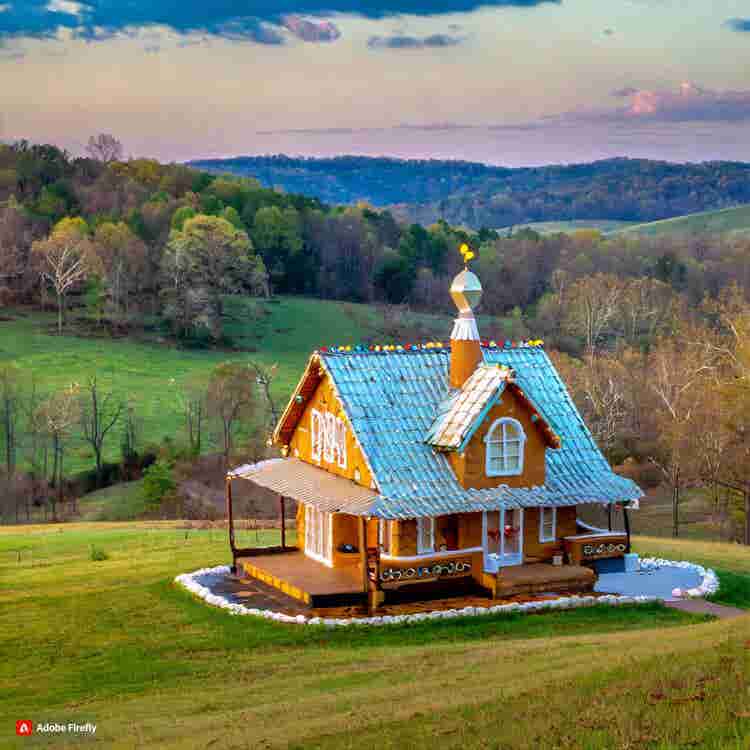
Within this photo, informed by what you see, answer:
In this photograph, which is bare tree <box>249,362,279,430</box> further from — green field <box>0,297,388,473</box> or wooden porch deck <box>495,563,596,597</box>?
wooden porch deck <box>495,563,596,597</box>

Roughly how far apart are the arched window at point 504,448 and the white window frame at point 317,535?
4199 mm

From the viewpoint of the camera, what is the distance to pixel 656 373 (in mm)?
70500

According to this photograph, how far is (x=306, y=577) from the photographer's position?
1093 inches

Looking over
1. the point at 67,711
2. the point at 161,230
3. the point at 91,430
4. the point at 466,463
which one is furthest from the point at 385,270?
the point at 67,711

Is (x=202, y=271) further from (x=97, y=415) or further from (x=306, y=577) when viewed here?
(x=306, y=577)

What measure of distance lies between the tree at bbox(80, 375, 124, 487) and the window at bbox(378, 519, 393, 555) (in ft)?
151

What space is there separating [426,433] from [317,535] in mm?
4258

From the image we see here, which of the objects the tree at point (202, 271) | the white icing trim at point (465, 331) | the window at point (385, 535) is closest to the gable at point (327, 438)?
the window at point (385, 535)

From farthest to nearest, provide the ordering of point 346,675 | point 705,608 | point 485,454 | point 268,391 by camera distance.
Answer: point 268,391 → point 485,454 → point 705,608 → point 346,675

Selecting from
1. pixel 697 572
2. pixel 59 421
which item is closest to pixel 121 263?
pixel 59 421

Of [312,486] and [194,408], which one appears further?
[194,408]

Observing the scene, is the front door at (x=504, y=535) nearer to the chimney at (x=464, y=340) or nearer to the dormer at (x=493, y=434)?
the dormer at (x=493, y=434)

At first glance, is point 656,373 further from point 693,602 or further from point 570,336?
point 693,602

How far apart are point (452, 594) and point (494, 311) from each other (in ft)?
339
